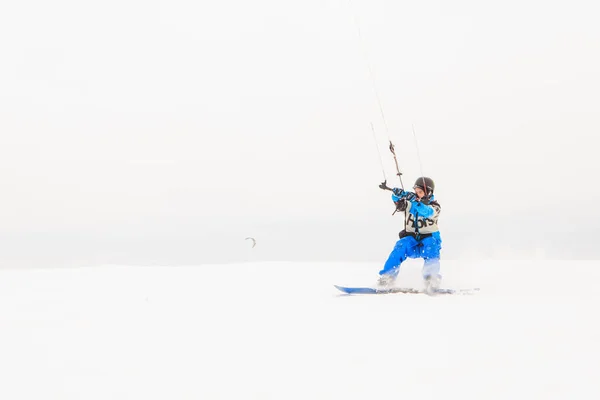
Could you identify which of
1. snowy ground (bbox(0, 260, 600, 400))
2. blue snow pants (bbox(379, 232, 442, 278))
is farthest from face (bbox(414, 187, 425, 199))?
snowy ground (bbox(0, 260, 600, 400))

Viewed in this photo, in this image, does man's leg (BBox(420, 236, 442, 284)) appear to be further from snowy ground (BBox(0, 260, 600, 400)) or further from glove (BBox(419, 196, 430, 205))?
snowy ground (BBox(0, 260, 600, 400))

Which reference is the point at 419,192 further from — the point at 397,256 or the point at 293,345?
the point at 293,345

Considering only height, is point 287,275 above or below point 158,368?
above

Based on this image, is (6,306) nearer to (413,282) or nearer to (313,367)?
(313,367)

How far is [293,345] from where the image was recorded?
4637 mm

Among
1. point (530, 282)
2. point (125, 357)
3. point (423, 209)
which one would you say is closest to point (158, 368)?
point (125, 357)

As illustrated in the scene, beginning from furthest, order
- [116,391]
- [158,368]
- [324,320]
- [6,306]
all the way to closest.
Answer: [6,306], [324,320], [158,368], [116,391]

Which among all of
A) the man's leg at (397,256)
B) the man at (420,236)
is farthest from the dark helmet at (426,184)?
the man's leg at (397,256)

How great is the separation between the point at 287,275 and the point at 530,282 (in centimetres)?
495

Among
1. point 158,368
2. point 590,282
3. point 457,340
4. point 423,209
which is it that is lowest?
point 158,368

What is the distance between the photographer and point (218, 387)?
357 cm

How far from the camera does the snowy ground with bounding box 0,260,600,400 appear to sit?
357 cm

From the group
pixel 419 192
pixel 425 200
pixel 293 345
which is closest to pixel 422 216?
pixel 425 200

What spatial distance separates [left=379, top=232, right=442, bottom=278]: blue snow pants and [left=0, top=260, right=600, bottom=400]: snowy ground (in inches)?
53.6
